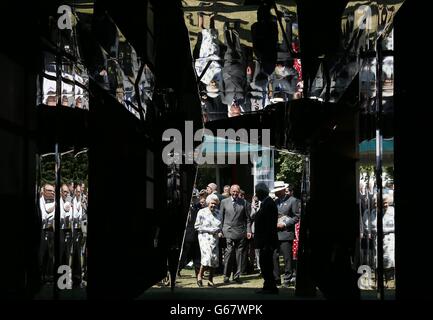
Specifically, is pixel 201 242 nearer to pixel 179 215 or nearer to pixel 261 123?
pixel 179 215

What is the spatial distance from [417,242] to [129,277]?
4.17ft

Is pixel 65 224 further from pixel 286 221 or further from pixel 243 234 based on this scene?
pixel 286 221

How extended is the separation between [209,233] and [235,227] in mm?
122

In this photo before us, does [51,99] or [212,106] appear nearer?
[51,99]

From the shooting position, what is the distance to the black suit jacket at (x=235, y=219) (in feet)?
10.4

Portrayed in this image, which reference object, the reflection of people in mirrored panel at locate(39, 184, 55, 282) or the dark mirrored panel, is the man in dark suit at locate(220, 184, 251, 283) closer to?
the dark mirrored panel

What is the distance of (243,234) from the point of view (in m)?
3.19

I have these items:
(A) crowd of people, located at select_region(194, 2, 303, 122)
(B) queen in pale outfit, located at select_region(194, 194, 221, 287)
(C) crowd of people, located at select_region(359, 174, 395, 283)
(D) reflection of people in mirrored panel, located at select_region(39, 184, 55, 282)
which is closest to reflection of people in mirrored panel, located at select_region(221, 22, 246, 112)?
(A) crowd of people, located at select_region(194, 2, 303, 122)

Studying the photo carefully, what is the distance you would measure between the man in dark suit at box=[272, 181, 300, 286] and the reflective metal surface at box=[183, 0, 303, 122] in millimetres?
408

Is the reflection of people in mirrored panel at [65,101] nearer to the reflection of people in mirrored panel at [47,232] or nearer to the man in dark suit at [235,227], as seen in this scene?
the reflection of people in mirrored panel at [47,232]

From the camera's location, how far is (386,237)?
307cm

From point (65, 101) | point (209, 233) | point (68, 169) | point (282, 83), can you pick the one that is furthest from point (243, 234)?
point (65, 101)

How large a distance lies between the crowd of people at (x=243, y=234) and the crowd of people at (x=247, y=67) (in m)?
0.39
